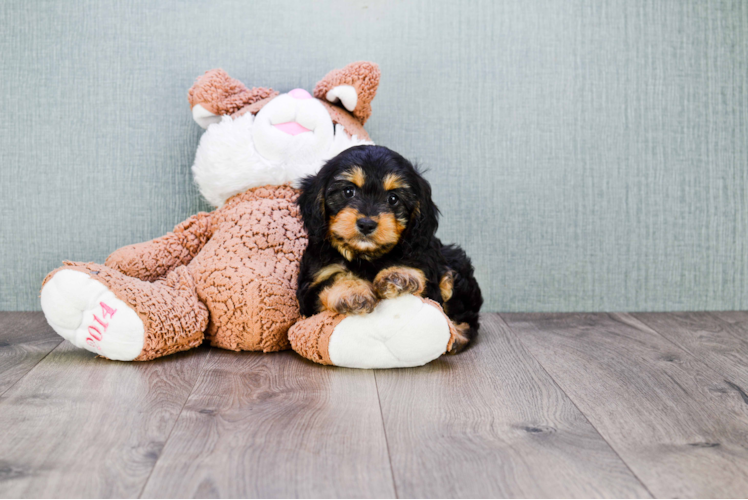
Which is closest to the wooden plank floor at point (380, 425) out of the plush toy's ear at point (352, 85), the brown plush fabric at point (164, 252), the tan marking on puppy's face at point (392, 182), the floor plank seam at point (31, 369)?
the floor plank seam at point (31, 369)

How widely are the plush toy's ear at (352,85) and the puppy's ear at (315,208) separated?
0.57 metres

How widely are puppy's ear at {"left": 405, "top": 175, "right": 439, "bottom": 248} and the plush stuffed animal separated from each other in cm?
18

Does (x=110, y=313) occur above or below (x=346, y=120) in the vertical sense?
below

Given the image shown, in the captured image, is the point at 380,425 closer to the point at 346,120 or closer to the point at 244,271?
the point at 244,271

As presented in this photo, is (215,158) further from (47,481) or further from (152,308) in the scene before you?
(47,481)

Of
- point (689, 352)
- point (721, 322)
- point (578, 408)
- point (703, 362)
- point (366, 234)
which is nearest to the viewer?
point (578, 408)

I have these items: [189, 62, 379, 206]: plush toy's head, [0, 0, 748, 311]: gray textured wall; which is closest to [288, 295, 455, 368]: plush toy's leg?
[189, 62, 379, 206]: plush toy's head

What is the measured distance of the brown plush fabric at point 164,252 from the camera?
7.02 feet

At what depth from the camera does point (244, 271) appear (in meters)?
2.05

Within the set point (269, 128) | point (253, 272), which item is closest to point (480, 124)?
point (269, 128)

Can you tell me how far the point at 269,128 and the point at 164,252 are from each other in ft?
1.94

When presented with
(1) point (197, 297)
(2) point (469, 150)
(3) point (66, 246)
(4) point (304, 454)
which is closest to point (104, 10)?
(3) point (66, 246)

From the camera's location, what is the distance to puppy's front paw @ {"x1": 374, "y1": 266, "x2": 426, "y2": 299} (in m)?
1.76

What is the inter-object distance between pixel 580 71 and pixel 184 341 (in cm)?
196
